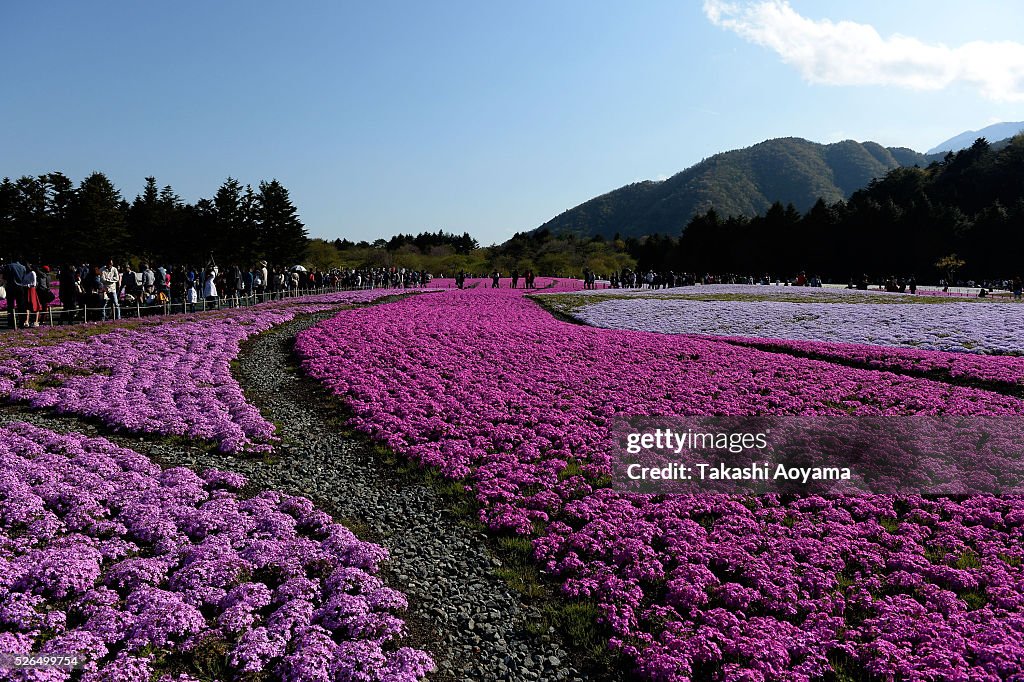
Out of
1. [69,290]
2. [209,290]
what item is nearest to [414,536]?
[69,290]

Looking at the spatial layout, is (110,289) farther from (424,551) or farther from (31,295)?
(424,551)

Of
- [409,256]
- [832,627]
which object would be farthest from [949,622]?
[409,256]

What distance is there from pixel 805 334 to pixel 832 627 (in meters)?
26.2

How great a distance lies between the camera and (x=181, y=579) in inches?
336

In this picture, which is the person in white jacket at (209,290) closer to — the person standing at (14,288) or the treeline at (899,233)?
the person standing at (14,288)

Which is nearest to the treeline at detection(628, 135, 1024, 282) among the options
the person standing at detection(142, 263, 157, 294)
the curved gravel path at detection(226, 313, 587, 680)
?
the person standing at detection(142, 263, 157, 294)

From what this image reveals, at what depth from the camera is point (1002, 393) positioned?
18922 millimetres

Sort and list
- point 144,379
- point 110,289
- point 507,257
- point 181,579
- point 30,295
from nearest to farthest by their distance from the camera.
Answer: point 181,579, point 144,379, point 30,295, point 110,289, point 507,257

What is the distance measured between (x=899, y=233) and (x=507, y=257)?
8389 cm

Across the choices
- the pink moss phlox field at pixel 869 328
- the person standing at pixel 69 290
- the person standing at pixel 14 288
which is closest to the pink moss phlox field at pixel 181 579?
the person standing at pixel 14 288

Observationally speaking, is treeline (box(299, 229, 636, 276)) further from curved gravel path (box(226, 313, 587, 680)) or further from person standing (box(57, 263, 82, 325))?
curved gravel path (box(226, 313, 587, 680))

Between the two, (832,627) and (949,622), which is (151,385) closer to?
(832,627)

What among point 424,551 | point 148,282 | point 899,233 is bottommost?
point 424,551

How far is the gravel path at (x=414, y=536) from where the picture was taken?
774 cm
